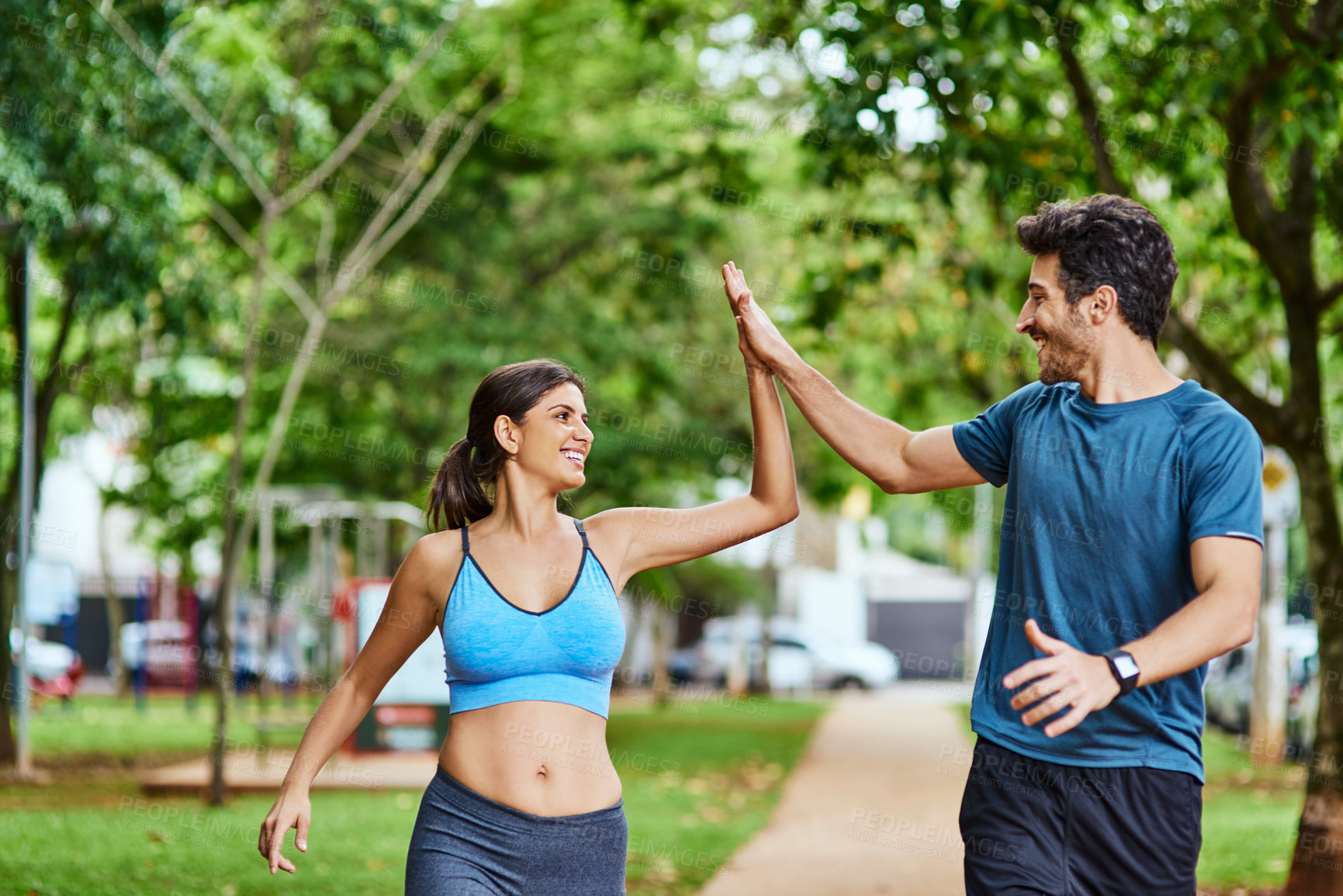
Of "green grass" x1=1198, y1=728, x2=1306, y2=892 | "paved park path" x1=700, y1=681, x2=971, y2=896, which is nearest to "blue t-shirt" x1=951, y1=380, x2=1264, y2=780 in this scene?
"green grass" x1=1198, y1=728, x2=1306, y2=892

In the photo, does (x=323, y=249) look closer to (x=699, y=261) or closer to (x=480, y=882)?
(x=699, y=261)

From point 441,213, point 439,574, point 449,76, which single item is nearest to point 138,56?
point 449,76

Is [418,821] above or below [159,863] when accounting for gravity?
above

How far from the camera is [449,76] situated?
16.5 meters

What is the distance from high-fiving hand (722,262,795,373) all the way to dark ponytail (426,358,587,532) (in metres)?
0.43

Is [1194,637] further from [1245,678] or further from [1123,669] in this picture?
[1245,678]

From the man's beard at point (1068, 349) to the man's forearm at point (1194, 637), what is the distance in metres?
0.60

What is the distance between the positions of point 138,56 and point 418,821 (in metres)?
9.27

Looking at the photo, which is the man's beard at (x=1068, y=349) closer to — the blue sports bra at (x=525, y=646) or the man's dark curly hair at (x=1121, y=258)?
the man's dark curly hair at (x=1121, y=258)

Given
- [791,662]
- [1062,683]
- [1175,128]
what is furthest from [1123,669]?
[791,662]

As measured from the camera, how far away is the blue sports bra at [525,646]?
316cm

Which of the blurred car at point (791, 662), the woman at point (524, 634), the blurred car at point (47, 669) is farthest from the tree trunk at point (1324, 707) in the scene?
the blurred car at point (791, 662)

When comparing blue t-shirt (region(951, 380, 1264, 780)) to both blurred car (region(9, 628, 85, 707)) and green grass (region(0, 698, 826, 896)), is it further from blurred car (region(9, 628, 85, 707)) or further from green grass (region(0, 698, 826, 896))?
blurred car (region(9, 628, 85, 707))

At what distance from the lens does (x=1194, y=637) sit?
8.18 feet
